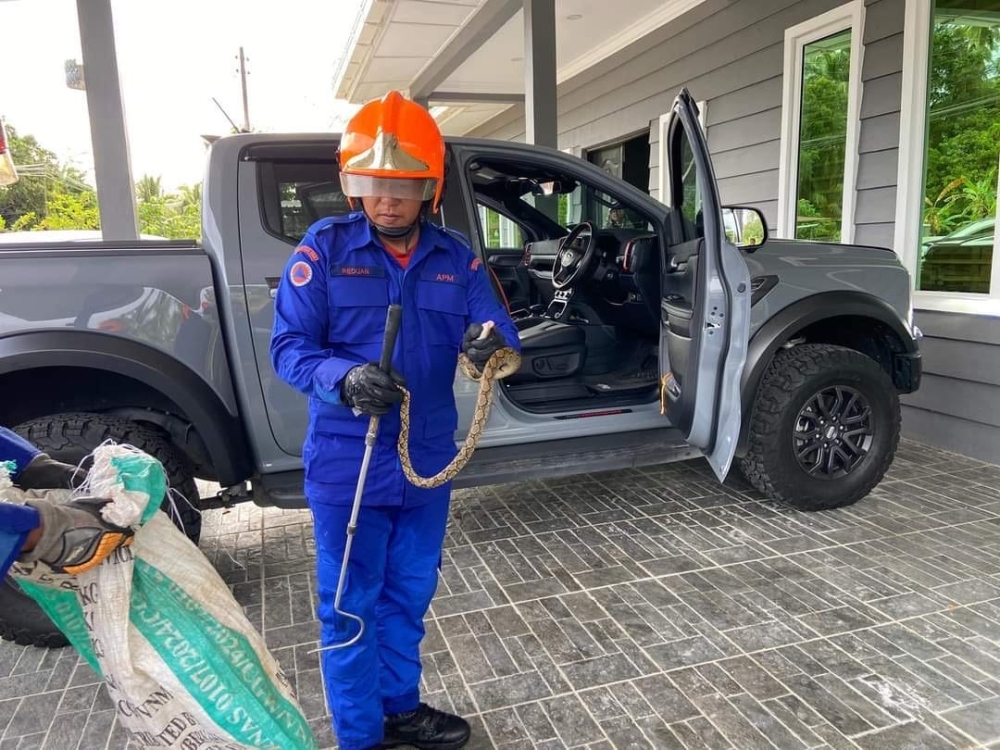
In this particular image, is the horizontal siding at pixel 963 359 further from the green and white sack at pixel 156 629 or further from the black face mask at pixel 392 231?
the green and white sack at pixel 156 629

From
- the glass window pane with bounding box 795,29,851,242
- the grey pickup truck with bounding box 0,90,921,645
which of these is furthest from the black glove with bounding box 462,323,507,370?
the glass window pane with bounding box 795,29,851,242

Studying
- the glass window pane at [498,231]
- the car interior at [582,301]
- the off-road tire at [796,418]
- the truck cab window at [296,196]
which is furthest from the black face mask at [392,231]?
the glass window pane at [498,231]

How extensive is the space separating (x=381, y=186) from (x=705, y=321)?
5.88 feet

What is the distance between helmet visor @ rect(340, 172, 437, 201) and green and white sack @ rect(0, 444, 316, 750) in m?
0.75

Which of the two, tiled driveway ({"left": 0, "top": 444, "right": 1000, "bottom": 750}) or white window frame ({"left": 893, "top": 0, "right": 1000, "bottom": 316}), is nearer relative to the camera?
tiled driveway ({"left": 0, "top": 444, "right": 1000, "bottom": 750})

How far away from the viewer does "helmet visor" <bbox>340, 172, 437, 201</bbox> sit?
165cm

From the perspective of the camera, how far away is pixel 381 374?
5.16 feet

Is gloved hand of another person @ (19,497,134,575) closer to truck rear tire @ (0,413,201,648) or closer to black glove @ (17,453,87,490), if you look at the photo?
black glove @ (17,453,87,490)

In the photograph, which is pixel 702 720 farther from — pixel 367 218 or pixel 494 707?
pixel 367 218

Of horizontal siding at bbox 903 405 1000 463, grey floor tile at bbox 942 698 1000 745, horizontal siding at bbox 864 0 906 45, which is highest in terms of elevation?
horizontal siding at bbox 864 0 906 45

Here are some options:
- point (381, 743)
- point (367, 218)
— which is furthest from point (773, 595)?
point (367, 218)

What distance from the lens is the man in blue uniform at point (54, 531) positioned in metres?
0.99

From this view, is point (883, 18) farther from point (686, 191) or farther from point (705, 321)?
point (705, 321)

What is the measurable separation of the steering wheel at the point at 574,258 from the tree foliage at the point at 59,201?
14.4 meters
